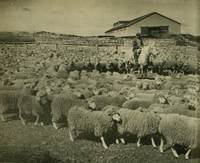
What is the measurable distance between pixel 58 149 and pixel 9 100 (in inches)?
17.8

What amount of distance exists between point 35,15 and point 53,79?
0.42m

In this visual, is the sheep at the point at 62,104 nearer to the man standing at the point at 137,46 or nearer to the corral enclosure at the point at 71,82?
the corral enclosure at the point at 71,82

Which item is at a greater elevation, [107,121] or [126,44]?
[126,44]

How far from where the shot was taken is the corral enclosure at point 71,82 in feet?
8.67

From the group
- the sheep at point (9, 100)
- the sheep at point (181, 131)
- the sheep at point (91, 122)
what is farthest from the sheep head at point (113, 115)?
the sheep at point (9, 100)

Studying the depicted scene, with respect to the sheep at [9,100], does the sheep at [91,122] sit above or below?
below

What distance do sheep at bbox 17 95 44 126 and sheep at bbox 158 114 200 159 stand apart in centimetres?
79

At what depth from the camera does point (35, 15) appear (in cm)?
285

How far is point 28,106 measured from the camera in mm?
2830

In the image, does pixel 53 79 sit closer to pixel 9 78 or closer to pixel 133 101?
pixel 9 78

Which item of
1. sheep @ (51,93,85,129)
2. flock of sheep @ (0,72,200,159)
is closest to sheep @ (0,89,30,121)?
flock of sheep @ (0,72,200,159)

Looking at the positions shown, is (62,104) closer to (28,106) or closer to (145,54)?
(28,106)

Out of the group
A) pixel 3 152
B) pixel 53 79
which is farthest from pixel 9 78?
pixel 3 152

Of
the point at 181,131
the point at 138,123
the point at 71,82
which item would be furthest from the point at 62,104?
the point at 181,131
